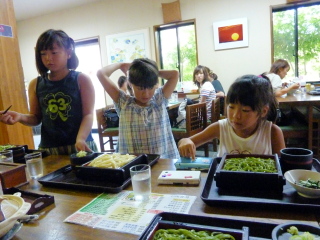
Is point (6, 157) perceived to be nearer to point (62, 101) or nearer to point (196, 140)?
point (62, 101)

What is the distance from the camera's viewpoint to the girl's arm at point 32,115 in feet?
5.04

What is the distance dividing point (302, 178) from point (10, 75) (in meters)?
3.02

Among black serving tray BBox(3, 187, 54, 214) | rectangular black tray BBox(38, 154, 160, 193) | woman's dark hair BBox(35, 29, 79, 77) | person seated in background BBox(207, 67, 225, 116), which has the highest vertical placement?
woman's dark hair BBox(35, 29, 79, 77)

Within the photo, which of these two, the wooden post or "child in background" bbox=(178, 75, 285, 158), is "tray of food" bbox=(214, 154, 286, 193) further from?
the wooden post

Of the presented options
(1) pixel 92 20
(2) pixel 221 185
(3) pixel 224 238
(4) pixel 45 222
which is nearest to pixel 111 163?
(4) pixel 45 222

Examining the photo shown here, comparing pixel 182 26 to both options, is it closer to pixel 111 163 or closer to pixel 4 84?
pixel 4 84

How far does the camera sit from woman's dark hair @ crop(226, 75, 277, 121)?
4.32 feet

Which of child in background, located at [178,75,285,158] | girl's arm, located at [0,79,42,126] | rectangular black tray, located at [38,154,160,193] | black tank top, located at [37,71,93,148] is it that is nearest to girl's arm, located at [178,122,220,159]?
child in background, located at [178,75,285,158]

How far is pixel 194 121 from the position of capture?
11.4ft

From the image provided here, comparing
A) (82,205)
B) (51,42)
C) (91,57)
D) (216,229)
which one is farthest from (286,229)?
(91,57)

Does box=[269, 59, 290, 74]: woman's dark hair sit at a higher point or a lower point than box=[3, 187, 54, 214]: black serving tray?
higher

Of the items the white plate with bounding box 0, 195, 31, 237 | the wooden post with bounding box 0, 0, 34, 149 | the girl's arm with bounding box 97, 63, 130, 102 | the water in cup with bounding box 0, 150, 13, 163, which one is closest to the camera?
the white plate with bounding box 0, 195, 31, 237

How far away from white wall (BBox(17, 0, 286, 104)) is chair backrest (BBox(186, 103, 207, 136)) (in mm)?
1724

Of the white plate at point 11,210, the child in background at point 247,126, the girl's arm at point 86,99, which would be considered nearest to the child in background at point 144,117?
the girl's arm at point 86,99
